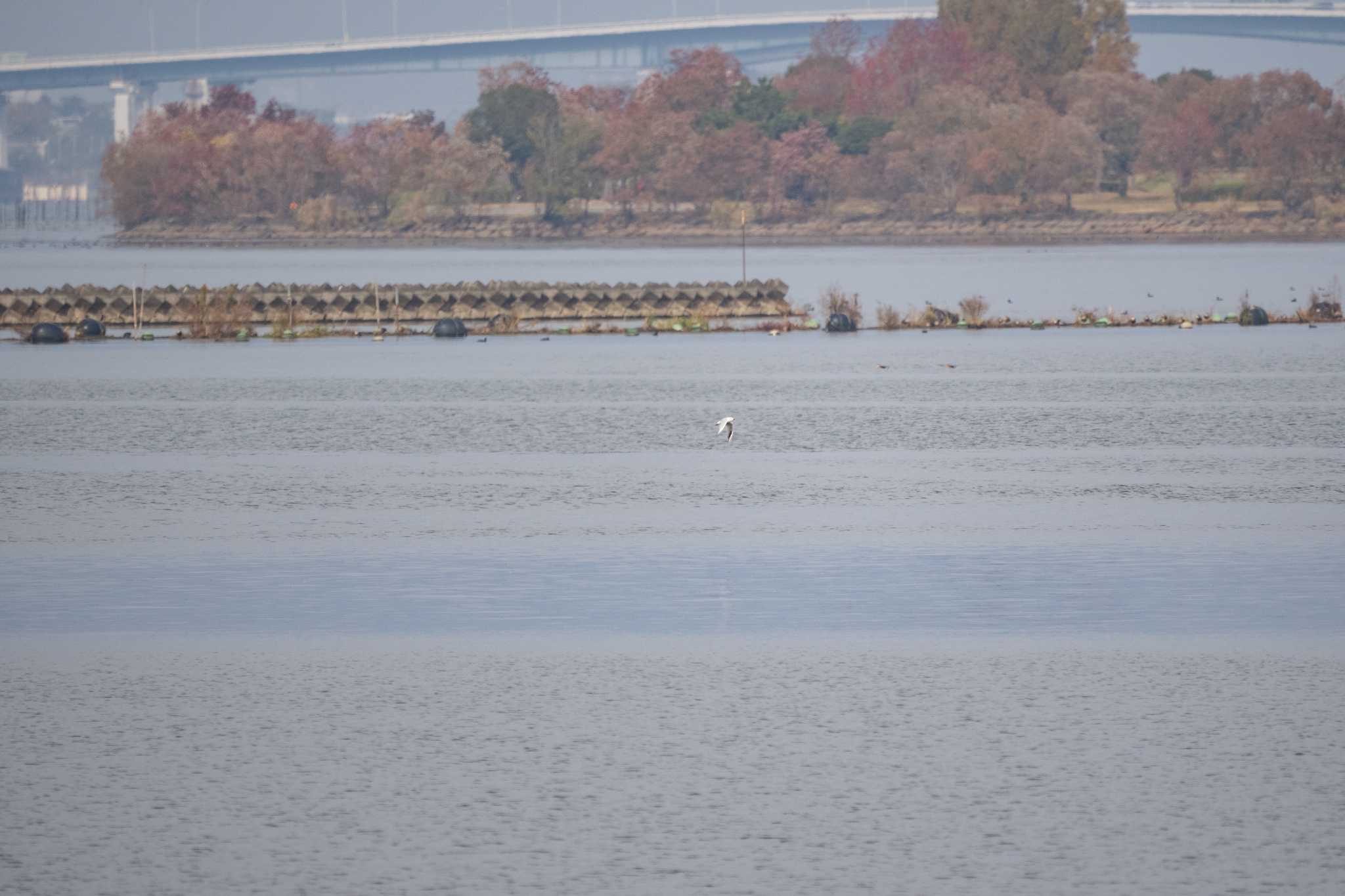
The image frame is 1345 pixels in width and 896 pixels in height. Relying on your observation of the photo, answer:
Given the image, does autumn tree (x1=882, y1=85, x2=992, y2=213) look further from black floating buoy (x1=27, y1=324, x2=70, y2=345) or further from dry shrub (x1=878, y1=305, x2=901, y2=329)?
black floating buoy (x1=27, y1=324, x2=70, y2=345)

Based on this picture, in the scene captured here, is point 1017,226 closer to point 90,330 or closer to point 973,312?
point 973,312

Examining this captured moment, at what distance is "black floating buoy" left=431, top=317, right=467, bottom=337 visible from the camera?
67438mm

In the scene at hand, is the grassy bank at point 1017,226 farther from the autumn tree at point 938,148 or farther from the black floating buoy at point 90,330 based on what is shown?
the black floating buoy at point 90,330

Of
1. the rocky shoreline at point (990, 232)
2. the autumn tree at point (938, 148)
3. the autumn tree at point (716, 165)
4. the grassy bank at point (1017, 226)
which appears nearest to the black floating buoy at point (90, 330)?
the rocky shoreline at point (990, 232)

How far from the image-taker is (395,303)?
72.6 m

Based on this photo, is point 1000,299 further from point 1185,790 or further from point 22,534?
point 1185,790

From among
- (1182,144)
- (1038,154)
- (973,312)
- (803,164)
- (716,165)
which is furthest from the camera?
(716,165)

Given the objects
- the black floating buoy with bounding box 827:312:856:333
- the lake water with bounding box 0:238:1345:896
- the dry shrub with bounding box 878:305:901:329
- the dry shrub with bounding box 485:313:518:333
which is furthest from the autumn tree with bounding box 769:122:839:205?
the lake water with bounding box 0:238:1345:896

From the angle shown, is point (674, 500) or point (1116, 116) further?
point (1116, 116)

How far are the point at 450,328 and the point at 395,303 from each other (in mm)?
5527

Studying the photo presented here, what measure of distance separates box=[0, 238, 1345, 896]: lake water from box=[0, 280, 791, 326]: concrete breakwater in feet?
110

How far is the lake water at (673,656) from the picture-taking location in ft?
39.7

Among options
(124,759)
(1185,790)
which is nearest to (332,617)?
(124,759)

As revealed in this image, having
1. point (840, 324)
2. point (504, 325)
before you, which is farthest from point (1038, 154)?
point (504, 325)
